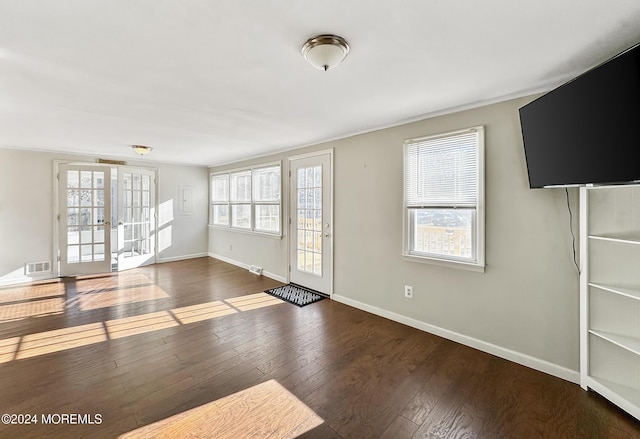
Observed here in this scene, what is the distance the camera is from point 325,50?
5.36 feet

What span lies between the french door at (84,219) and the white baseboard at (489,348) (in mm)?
5129

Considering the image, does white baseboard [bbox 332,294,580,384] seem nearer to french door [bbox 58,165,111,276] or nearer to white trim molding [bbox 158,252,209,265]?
white trim molding [bbox 158,252,209,265]

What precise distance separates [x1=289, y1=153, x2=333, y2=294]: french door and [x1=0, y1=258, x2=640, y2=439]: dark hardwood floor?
81 cm

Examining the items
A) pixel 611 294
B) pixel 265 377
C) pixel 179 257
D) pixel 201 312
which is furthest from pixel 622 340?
pixel 179 257

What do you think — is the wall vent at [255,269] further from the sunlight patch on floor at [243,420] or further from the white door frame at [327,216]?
the sunlight patch on floor at [243,420]

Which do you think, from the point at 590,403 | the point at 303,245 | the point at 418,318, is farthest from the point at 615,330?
the point at 303,245

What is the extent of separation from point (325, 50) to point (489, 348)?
2804 mm

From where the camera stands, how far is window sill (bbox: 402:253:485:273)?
2.63m

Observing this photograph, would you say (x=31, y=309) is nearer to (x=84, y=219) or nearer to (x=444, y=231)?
(x=84, y=219)

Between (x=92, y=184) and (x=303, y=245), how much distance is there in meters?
4.21

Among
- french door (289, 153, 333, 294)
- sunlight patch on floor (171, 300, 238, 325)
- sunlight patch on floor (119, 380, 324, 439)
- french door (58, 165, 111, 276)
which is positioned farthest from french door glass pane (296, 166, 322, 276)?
french door (58, 165, 111, 276)

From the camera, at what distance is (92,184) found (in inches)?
207

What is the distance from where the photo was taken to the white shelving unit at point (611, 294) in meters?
1.85

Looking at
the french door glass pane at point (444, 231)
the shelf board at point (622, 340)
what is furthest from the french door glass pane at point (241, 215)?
the shelf board at point (622, 340)
